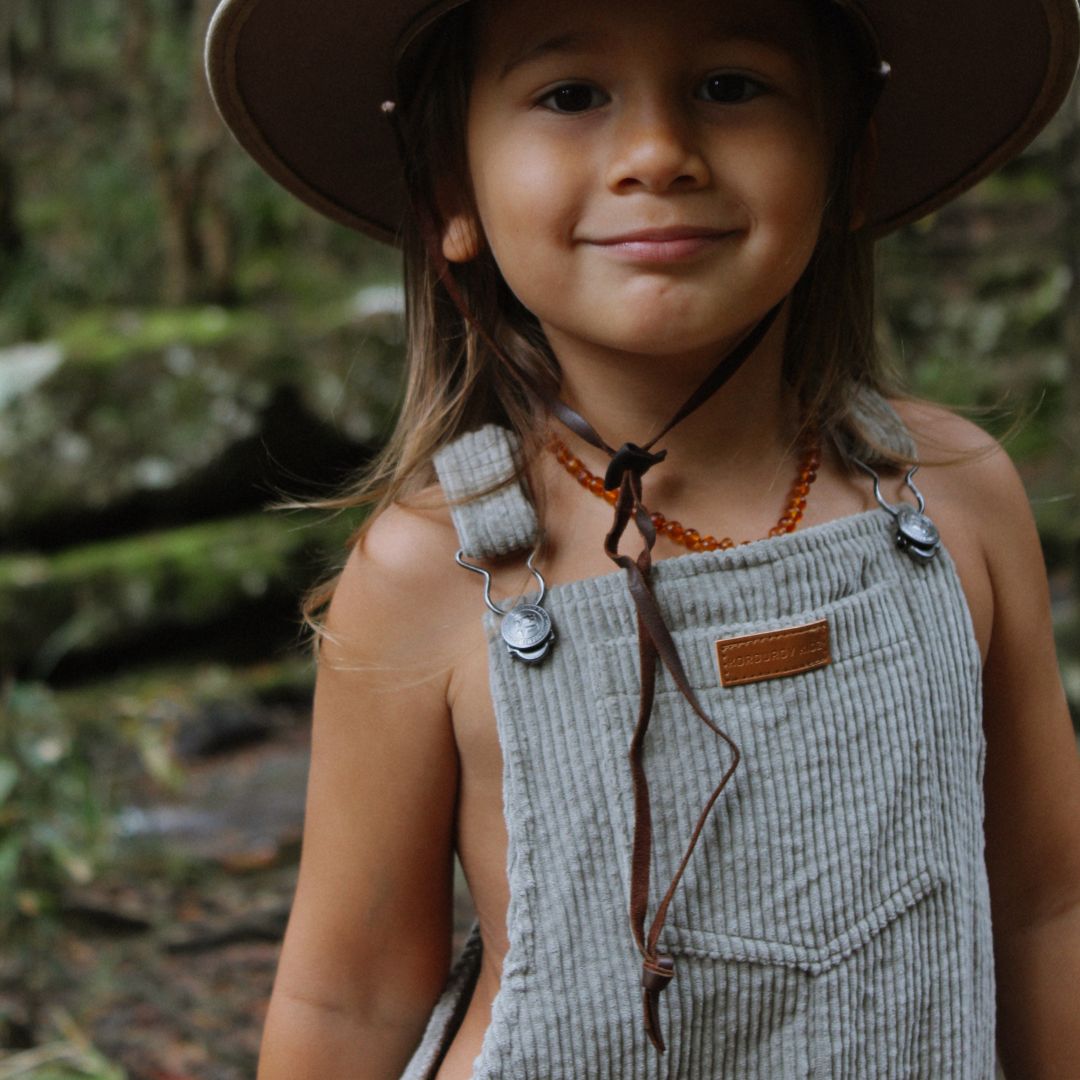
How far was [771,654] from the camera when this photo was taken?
4.09 feet

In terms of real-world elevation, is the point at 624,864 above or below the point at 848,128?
below

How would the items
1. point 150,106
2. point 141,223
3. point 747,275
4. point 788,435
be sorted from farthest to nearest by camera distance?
point 141,223, point 150,106, point 788,435, point 747,275

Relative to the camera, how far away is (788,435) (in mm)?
1441

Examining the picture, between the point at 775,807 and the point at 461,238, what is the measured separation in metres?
0.66

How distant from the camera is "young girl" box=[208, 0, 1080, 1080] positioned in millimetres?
1217

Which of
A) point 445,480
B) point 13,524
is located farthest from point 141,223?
point 445,480

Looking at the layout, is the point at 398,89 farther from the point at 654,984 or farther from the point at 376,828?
the point at 654,984

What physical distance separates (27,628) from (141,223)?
206 centimetres

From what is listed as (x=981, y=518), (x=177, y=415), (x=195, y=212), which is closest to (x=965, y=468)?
(x=981, y=518)

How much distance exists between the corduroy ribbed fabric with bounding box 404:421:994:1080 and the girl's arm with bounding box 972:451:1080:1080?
8.9 inches

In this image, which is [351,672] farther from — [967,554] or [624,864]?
[967,554]

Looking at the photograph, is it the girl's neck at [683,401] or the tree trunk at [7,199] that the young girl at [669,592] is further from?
the tree trunk at [7,199]

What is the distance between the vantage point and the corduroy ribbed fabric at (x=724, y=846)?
1.23 meters

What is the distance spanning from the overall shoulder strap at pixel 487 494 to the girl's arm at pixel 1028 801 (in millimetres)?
495
